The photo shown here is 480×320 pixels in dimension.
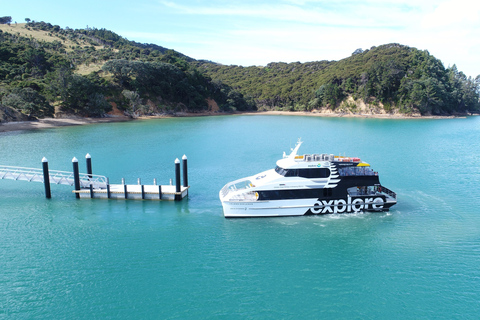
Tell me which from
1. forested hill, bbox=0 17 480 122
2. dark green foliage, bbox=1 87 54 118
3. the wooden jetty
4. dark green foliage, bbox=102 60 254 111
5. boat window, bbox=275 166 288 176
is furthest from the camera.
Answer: dark green foliage, bbox=102 60 254 111

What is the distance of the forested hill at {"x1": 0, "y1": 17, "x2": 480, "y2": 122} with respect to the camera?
87.8 meters

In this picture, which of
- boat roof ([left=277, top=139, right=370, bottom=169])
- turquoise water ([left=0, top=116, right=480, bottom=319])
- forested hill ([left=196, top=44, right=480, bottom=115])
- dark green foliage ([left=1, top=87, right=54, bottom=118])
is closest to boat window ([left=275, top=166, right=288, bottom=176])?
boat roof ([left=277, top=139, right=370, bottom=169])

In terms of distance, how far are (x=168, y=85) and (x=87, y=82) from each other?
101 ft

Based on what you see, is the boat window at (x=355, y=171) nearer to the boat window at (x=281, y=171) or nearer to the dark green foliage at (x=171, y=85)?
the boat window at (x=281, y=171)

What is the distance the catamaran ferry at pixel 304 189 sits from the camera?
23484 millimetres

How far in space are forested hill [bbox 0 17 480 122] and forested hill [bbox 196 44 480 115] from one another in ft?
1.16

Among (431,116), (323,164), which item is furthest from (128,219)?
(431,116)

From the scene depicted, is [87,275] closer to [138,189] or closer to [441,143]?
[138,189]

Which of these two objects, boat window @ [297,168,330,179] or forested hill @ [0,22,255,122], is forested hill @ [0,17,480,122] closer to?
forested hill @ [0,22,255,122]

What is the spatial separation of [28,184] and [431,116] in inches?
4663

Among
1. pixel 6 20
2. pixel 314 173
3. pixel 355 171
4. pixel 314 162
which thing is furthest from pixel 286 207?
pixel 6 20

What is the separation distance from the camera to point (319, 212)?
24.1 meters

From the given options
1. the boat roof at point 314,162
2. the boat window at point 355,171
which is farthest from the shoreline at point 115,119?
the boat window at point 355,171

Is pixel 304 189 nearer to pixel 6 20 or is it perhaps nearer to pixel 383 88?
pixel 383 88
